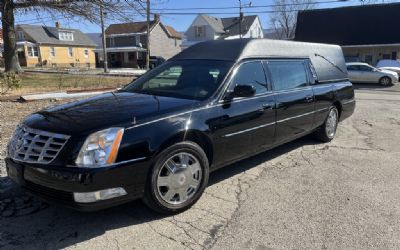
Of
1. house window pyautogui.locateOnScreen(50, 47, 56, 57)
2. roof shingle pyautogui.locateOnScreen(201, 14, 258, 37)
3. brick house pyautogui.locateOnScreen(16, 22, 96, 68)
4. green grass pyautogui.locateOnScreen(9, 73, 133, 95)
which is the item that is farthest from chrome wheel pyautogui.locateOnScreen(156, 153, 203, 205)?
house window pyautogui.locateOnScreen(50, 47, 56, 57)

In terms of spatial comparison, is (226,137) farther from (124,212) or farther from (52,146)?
(52,146)

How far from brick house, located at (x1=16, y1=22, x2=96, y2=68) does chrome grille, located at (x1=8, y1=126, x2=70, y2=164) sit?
2125 inches

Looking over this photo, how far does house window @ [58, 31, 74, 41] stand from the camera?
57.5 metres

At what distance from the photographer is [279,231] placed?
345 centimetres

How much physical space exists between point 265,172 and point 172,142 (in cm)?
194

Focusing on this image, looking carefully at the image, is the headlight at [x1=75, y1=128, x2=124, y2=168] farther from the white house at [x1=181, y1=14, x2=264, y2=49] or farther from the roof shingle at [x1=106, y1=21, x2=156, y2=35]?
the roof shingle at [x1=106, y1=21, x2=156, y2=35]

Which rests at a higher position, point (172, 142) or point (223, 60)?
point (223, 60)

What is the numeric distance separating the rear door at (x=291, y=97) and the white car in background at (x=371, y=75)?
1787cm

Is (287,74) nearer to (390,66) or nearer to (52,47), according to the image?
(390,66)

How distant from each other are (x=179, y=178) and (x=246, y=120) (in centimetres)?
124

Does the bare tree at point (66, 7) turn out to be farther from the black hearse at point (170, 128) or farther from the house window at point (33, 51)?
the house window at point (33, 51)

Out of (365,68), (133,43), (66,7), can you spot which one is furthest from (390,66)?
(133,43)

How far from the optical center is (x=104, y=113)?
12.0 ft

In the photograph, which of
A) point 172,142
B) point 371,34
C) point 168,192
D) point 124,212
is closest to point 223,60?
point 172,142
